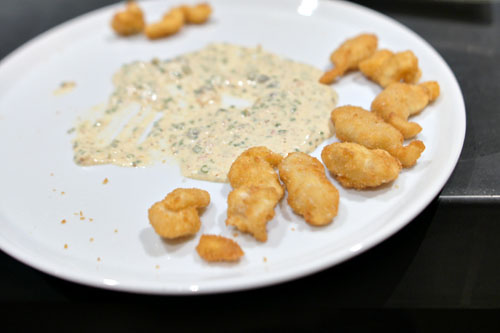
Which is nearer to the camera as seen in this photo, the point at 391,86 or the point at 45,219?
the point at 45,219

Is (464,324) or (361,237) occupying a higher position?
(361,237)

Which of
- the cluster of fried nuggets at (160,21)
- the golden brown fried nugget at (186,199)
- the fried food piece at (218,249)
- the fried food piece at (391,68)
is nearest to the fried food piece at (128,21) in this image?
the cluster of fried nuggets at (160,21)

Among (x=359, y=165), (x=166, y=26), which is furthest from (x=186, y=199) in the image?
(x=166, y=26)

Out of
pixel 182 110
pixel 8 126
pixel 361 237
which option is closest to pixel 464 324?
pixel 361 237

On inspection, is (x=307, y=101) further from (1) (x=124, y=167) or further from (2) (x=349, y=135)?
(1) (x=124, y=167)

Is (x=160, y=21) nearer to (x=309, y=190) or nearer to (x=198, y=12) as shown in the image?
(x=198, y=12)

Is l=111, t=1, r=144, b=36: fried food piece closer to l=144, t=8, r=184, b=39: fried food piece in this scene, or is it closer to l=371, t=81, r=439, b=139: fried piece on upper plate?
l=144, t=8, r=184, b=39: fried food piece

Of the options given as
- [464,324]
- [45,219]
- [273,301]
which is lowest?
[464,324]
